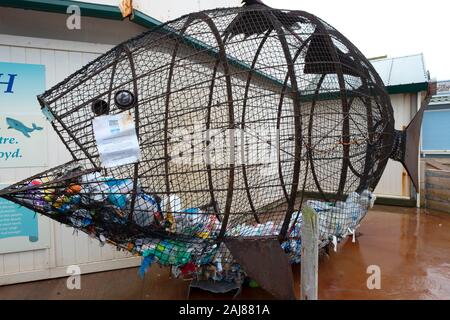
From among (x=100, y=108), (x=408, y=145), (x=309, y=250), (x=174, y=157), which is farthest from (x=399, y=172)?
(x=100, y=108)

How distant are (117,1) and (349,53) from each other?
2.70m

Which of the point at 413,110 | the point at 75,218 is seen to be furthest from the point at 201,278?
the point at 413,110

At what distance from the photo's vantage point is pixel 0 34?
357 centimetres

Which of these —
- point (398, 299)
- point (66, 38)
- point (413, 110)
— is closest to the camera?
point (398, 299)

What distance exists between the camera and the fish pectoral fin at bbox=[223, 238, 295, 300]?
2219mm

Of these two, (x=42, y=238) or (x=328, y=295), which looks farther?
(x=42, y=238)

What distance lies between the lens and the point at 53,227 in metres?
3.88

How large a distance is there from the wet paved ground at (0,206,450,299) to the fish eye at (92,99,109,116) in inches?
80.8

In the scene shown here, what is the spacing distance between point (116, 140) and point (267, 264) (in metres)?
1.32

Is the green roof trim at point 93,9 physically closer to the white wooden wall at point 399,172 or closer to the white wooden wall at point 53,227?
the white wooden wall at point 53,227

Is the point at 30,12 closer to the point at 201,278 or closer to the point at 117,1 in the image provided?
the point at 117,1

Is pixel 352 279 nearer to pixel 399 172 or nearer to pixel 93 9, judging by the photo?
pixel 93 9

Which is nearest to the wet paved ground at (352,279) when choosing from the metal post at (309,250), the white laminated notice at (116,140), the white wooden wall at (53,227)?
the white wooden wall at (53,227)

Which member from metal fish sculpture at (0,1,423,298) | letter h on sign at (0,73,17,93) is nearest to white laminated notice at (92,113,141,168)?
metal fish sculpture at (0,1,423,298)
